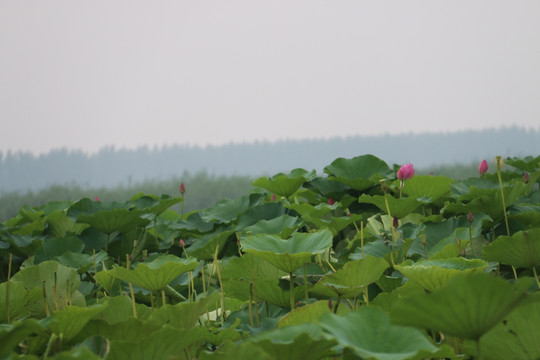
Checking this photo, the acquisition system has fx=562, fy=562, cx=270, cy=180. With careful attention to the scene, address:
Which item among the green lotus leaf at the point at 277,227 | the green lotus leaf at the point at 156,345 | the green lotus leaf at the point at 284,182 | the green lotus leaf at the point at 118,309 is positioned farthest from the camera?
the green lotus leaf at the point at 284,182

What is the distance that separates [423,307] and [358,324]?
13cm

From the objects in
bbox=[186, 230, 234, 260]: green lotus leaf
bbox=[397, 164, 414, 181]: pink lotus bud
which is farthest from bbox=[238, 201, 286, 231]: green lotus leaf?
bbox=[397, 164, 414, 181]: pink lotus bud

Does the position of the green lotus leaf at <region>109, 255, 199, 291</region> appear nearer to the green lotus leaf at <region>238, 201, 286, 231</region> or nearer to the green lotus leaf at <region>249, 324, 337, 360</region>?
the green lotus leaf at <region>249, 324, 337, 360</region>

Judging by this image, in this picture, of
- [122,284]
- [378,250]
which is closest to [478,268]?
[378,250]

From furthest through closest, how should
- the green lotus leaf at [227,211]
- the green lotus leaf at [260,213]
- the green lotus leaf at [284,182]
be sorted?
the green lotus leaf at [284,182]
the green lotus leaf at [227,211]
the green lotus leaf at [260,213]

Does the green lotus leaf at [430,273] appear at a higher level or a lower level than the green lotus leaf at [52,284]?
higher

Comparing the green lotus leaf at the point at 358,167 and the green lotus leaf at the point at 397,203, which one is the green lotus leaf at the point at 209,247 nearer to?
the green lotus leaf at the point at 397,203

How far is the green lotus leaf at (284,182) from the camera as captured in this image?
1.72 m

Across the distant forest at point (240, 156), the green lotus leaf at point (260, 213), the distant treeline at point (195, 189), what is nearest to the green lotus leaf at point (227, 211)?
the green lotus leaf at point (260, 213)

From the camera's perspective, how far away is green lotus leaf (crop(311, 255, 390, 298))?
0.72 m

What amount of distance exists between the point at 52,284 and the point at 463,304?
717 mm

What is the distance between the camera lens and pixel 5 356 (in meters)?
0.54

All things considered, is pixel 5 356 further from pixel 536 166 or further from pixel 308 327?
pixel 536 166

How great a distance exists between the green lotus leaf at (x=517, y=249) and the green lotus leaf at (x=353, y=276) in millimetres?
224
